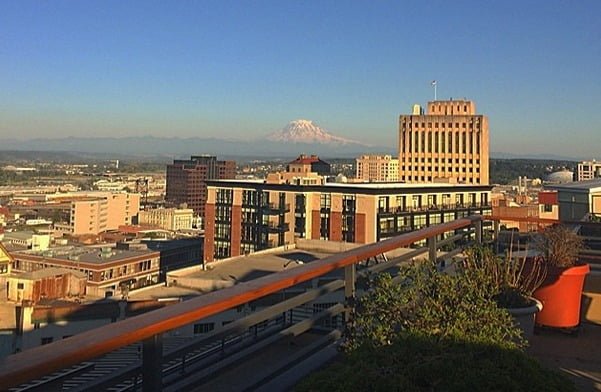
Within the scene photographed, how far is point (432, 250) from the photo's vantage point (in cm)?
357

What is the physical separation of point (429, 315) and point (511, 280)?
1.32 meters

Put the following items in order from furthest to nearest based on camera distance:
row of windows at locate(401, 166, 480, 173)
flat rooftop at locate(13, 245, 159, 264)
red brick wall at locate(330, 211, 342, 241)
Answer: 1. row of windows at locate(401, 166, 480, 173)
2. flat rooftop at locate(13, 245, 159, 264)
3. red brick wall at locate(330, 211, 342, 241)

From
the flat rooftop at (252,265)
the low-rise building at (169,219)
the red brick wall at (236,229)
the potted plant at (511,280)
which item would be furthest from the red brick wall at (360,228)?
the low-rise building at (169,219)

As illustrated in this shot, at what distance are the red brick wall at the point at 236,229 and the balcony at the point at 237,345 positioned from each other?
104 feet

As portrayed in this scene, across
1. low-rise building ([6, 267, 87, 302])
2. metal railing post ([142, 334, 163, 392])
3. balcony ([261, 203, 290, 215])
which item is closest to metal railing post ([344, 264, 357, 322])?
metal railing post ([142, 334, 163, 392])

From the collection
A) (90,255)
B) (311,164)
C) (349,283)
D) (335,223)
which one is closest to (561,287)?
(349,283)

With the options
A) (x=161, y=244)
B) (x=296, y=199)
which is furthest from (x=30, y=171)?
(x=296, y=199)

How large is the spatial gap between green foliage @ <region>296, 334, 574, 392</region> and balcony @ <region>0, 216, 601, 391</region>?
0.27m

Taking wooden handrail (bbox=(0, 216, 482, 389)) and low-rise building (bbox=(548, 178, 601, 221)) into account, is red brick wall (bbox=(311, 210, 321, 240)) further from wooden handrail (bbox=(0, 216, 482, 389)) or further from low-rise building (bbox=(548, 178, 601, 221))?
wooden handrail (bbox=(0, 216, 482, 389))

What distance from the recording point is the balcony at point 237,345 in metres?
1.18

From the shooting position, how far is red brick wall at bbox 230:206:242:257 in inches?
1363

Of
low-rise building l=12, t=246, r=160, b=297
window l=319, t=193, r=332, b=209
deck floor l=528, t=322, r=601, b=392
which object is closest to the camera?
deck floor l=528, t=322, r=601, b=392

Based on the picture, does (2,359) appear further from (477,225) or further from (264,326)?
(477,225)

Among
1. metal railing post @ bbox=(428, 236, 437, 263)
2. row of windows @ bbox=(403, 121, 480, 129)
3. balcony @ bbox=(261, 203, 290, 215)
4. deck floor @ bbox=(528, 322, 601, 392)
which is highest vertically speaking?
row of windows @ bbox=(403, 121, 480, 129)
